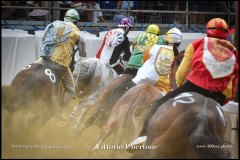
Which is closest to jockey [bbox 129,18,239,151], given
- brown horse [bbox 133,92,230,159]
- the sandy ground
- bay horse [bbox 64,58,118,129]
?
brown horse [bbox 133,92,230,159]

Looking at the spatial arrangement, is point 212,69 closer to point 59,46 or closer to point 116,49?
point 59,46

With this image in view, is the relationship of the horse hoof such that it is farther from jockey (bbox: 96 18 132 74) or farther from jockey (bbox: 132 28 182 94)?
jockey (bbox: 96 18 132 74)

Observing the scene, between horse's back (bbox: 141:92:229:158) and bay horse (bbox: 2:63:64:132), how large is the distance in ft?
11.0

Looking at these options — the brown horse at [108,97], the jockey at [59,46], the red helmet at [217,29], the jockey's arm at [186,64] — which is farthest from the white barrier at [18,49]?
the red helmet at [217,29]

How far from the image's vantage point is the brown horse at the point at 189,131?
5.81 meters

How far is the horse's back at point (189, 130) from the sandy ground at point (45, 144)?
5.13 feet

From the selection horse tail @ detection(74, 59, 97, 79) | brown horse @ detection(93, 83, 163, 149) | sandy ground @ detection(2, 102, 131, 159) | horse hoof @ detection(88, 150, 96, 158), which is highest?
horse tail @ detection(74, 59, 97, 79)

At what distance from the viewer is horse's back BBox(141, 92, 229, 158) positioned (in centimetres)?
581

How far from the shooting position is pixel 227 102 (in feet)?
23.5

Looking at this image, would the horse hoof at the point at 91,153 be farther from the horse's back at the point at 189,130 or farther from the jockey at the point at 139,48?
the horse's back at the point at 189,130

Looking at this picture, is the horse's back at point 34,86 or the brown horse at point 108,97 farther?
the brown horse at point 108,97

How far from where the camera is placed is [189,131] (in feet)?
19.1

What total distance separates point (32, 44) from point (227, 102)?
885 cm

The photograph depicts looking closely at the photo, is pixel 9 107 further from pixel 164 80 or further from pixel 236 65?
pixel 236 65
